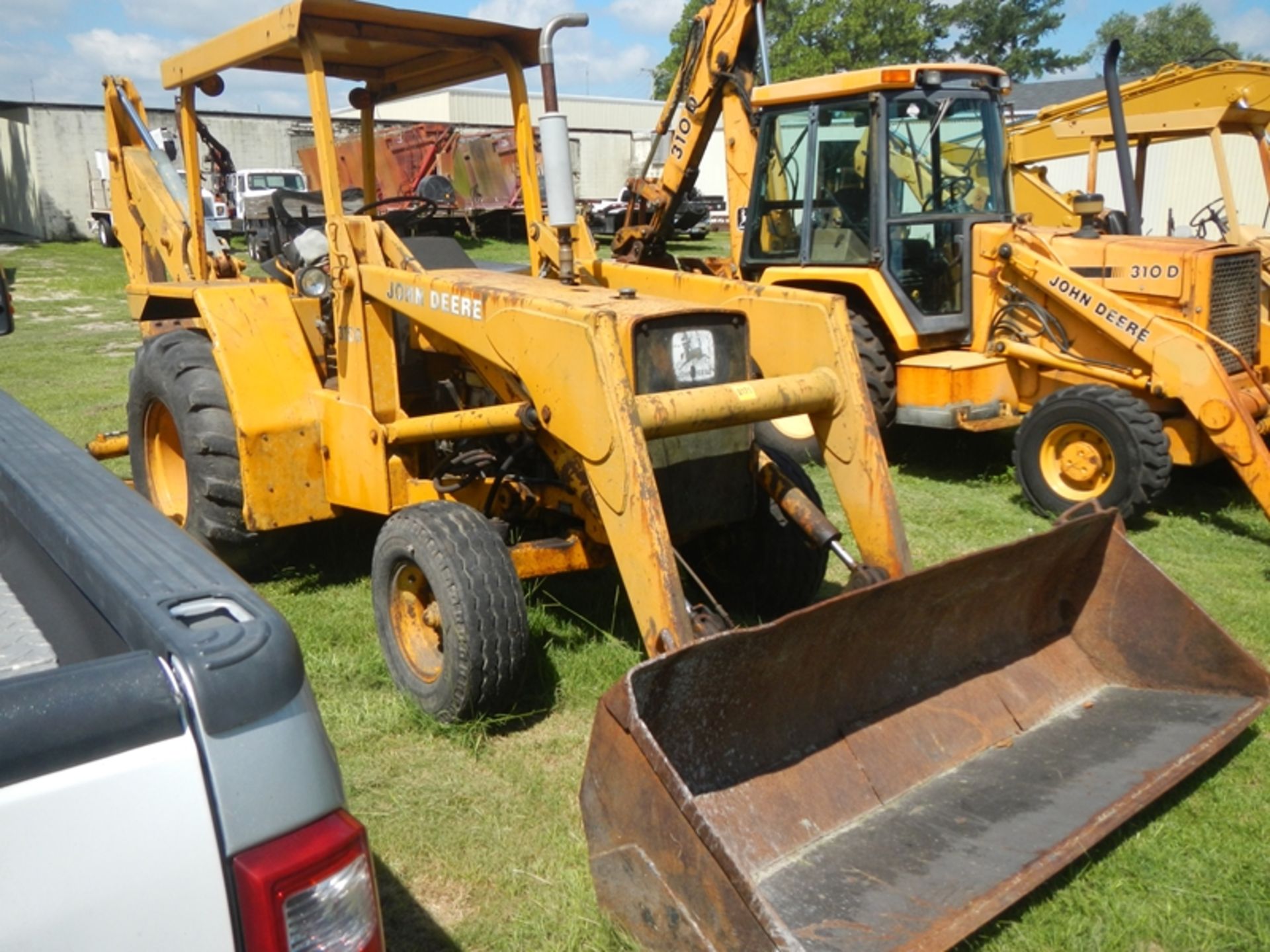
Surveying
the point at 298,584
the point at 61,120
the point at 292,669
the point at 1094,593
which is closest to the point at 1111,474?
the point at 1094,593

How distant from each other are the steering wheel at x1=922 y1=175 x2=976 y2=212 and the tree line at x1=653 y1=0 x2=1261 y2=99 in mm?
32401

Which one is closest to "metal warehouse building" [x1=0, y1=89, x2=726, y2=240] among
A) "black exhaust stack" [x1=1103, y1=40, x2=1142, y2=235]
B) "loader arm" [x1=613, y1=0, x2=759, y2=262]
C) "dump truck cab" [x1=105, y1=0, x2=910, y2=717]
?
"loader arm" [x1=613, y1=0, x2=759, y2=262]

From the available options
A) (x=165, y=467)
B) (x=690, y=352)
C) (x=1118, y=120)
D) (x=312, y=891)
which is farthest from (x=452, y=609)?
(x=1118, y=120)

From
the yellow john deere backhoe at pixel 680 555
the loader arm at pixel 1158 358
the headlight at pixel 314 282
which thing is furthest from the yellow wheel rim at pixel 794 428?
the headlight at pixel 314 282

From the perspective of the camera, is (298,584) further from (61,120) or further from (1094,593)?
(61,120)

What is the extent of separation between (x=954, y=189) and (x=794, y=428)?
189 cm

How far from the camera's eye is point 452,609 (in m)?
3.64

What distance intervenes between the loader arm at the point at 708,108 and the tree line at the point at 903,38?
30816 millimetres

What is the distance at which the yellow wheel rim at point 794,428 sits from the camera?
25.3 feet

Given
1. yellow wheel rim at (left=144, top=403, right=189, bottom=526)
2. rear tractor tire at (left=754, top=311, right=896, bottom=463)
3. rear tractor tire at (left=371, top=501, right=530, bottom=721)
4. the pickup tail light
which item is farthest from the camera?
rear tractor tire at (left=754, top=311, right=896, bottom=463)

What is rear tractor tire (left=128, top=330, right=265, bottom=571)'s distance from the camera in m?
4.76

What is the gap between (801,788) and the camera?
318cm

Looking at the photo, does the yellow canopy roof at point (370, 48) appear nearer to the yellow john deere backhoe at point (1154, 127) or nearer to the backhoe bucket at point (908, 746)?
the backhoe bucket at point (908, 746)

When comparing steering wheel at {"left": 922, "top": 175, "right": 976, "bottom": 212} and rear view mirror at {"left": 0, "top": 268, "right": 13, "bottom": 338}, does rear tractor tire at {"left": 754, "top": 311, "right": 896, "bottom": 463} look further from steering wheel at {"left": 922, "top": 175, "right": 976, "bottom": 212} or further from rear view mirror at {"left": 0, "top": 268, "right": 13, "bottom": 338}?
rear view mirror at {"left": 0, "top": 268, "right": 13, "bottom": 338}
